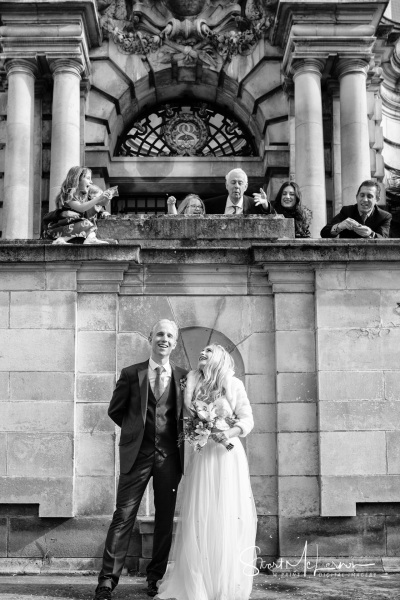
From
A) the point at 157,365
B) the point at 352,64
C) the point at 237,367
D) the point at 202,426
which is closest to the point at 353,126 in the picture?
the point at 352,64

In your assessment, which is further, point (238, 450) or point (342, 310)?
point (342, 310)

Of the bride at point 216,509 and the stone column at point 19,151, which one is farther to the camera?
the stone column at point 19,151

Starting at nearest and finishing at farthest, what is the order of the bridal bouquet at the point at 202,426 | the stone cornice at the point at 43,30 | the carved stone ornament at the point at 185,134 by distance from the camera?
the bridal bouquet at the point at 202,426, the stone cornice at the point at 43,30, the carved stone ornament at the point at 185,134

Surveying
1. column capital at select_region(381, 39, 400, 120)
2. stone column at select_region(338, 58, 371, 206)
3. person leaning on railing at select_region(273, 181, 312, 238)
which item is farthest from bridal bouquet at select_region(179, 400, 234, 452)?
column capital at select_region(381, 39, 400, 120)

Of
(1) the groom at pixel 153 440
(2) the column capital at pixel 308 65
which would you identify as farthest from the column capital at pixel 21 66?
(1) the groom at pixel 153 440

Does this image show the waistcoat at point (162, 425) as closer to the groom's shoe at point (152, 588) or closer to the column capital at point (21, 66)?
the groom's shoe at point (152, 588)

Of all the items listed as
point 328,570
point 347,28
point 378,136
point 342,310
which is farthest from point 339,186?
point 328,570

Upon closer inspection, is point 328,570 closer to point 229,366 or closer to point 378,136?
point 229,366

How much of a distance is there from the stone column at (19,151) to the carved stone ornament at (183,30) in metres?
2.66

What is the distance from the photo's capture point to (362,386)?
10945 mm

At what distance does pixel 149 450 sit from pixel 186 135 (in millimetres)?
16530

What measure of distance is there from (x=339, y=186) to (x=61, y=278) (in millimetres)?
12893

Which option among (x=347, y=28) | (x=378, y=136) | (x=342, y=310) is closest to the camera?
(x=342, y=310)

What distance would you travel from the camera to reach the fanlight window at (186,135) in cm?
2469
